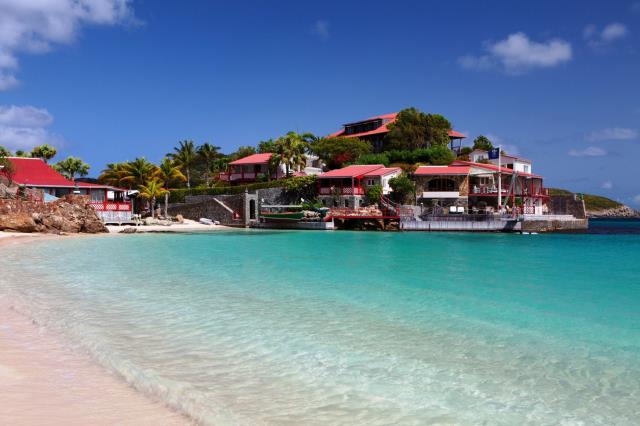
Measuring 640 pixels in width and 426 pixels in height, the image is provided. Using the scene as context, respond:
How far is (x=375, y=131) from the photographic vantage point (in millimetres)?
74938

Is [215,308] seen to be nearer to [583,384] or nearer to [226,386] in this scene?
[226,386]

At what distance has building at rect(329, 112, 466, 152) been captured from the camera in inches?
2921

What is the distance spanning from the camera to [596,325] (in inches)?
444

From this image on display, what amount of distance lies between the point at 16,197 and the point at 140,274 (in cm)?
2777

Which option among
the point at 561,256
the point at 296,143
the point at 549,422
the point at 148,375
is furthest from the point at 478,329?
the point at 296,143

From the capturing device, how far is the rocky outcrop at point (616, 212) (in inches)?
5512

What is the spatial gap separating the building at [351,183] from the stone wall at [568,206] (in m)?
27.9

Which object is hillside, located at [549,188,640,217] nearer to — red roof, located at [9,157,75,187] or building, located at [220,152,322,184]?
building, located at [220,152,322,184]

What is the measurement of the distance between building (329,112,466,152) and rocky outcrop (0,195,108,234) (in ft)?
138

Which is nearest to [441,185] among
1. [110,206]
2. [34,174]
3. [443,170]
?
[443,170]

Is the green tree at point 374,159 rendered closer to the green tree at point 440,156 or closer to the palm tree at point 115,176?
the green tree at point 440,156

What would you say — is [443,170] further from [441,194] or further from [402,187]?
[402,187]

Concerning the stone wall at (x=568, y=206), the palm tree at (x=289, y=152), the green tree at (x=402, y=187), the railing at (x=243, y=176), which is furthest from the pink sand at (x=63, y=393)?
the stone wall at (x=568, y=206)

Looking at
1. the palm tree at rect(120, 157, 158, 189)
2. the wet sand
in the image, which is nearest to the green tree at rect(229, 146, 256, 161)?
the palm tree at rect(120, 157, 158, 189)
